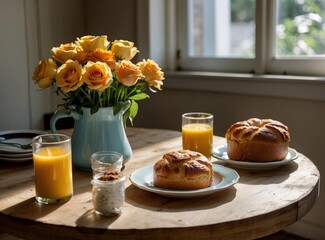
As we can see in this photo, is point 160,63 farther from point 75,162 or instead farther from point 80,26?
point 75,162

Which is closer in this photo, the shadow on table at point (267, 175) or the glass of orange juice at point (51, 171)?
the glass of orange juice at point (51, 171)

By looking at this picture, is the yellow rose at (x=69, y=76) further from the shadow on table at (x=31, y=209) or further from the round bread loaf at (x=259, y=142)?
the round bread loaf at (x=259, y=142)

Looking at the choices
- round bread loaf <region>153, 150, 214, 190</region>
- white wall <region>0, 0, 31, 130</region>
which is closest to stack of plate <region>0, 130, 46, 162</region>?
round bread loaf <region>153, 150, 214, 190</region>

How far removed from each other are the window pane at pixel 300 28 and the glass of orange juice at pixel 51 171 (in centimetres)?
147

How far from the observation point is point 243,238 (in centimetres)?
92

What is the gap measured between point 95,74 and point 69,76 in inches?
2.7

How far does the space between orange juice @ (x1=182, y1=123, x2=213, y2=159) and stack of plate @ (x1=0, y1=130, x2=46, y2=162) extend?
49 centimetres

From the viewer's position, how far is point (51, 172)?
1.01 meters

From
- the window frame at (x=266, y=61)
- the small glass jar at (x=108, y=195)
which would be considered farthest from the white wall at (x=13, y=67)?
the small glass jar at (x=108, y=195)

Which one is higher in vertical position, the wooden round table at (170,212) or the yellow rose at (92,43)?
the yellow rose at (92,43)

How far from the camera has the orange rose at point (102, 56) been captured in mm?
1170

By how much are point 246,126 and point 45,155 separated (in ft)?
1.99

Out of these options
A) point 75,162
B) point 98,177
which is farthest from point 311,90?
point 98,177

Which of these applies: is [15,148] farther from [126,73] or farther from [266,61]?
[266,61]
